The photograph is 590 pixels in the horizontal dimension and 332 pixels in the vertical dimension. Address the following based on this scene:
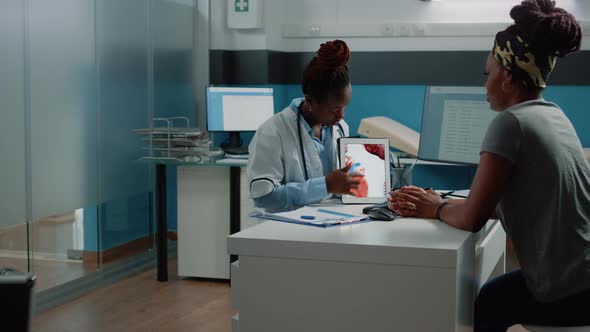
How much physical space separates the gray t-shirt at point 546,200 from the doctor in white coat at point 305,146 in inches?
29.0

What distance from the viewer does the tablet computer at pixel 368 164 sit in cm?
273

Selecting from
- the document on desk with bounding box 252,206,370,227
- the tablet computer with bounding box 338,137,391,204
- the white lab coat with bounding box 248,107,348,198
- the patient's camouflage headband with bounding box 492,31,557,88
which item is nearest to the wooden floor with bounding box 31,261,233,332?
the white lab coat with bounding box 248,107,348,198

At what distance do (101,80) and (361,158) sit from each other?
224cm

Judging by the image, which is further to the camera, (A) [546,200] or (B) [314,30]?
(B) [314,30]

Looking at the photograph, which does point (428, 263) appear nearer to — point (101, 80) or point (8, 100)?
point (8, 100)

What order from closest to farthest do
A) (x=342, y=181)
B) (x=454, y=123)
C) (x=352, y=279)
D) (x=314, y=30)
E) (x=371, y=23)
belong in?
1. (x=352, y=279)
2. (x=342, y=181)
3. (x=454, y=123)
4. (x=371, y=23)
5. (x=314, y=30)

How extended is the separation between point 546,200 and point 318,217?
0.66 m

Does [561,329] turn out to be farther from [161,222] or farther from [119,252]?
[119,252]

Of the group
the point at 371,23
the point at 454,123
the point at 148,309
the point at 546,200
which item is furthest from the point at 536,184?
the point at 371,23

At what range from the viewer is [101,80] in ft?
14.8

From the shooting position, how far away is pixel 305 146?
2861 millimetres

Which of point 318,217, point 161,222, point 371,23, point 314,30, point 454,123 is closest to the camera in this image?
point 318,217

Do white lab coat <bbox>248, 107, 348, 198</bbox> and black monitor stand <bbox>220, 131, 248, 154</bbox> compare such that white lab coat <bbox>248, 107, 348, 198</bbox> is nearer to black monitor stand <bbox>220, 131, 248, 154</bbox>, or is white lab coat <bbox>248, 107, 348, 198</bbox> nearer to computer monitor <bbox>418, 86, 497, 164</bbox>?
computer monitor <bbox>418, 86, 497, 164</bbox>

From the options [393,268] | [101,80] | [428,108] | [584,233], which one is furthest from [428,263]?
[101,80]
